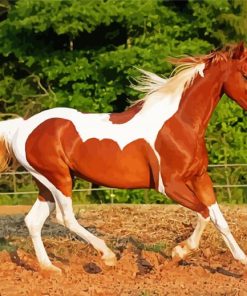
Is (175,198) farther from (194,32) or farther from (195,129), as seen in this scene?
(194,32)

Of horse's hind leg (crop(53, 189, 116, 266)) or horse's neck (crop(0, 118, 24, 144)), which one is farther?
horse's neck (crop(0, 118, 24, 144))

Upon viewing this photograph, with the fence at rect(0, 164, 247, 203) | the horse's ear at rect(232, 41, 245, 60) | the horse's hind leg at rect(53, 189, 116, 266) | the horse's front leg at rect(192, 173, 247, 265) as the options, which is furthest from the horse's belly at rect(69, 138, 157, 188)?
the fence at rect(0, 164, 247, 203)

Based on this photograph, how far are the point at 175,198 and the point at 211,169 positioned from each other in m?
10.0

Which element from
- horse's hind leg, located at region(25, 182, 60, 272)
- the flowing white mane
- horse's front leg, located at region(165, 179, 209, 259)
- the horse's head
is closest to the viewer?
horse's front leg, located at region(165, 179, 209, 259)

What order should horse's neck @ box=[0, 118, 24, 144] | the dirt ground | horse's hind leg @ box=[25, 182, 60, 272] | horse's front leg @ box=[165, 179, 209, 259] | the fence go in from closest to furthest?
the dirt ground → horse's front leg @ box=[165, 179, 209, 259] → horse's hind leg @ box=[25, 182, 60, 272] → horse's neck @ box=[0, 118, 24, 144] → the fence

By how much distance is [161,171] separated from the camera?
6312 mm

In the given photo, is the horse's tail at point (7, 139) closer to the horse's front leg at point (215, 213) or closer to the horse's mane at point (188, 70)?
the horse's mane at point (188, 70)

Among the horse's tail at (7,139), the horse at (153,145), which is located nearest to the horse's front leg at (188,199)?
the horse at (153,145)

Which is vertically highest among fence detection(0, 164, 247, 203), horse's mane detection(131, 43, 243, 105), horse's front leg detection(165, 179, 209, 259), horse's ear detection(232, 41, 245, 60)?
horse's ear detection(232, 41, 245, 60)

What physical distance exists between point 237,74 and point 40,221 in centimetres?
224

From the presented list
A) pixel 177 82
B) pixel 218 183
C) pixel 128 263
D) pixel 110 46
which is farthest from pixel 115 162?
pixel 110 46

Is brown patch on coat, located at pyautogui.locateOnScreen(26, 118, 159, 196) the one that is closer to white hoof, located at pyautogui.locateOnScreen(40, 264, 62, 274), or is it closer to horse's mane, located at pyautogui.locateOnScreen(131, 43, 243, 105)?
horse's mane, located at pyautogui.locateOnScreen(131, 43, 243, 105)

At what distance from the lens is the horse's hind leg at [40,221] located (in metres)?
6.65

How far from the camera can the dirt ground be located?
5.91 meters
